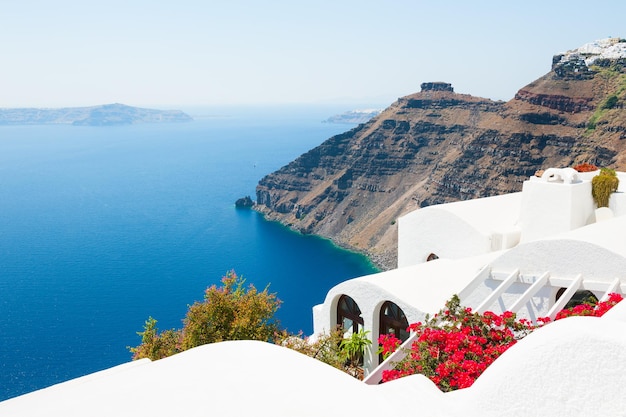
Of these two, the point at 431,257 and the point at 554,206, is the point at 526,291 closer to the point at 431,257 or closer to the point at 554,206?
the point at 554,206

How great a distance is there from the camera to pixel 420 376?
962cm

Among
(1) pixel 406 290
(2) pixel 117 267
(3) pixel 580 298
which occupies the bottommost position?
(2) pixel 117 267

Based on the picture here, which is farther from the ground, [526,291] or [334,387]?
[334,387]

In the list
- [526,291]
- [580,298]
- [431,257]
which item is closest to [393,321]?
[526,291]

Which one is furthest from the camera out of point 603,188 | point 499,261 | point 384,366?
point 603,188

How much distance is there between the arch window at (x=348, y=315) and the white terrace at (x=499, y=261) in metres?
0.04

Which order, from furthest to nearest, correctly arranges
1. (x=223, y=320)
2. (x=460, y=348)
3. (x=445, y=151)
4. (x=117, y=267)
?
(x=445, y=151) → (x=117, y=267) → (x=223, y=320) → (x=460, y=348)

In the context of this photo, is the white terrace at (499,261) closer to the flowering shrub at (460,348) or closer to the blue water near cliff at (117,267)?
the flowering shrub at (460,348)

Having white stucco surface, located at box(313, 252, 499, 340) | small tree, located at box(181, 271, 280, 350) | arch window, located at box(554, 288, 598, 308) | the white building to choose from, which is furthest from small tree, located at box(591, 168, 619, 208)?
small tree, located at box(181, 271, 280, 350)

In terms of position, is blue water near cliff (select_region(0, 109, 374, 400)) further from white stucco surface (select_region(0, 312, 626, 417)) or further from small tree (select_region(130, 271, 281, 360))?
white stucco surface (select_region(0, 312, 626, 417))

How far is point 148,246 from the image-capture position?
115 m

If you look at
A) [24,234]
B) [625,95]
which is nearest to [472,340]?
[625,95]

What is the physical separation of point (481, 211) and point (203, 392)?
21.4m

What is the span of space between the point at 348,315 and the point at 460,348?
10.3m
